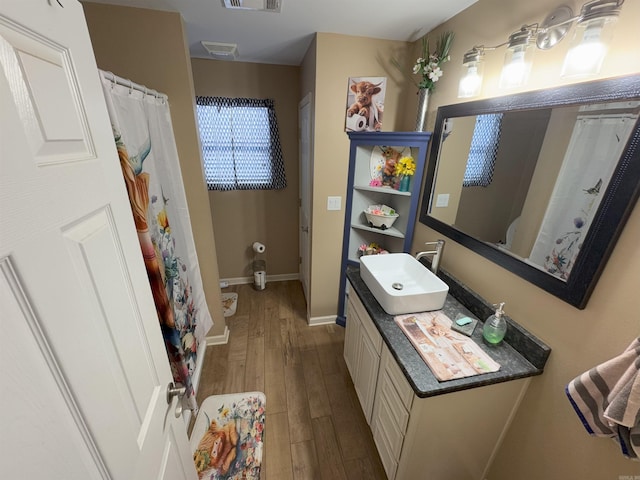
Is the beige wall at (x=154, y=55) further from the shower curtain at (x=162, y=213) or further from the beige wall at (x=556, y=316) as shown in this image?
the beige wall at (x=556, y=316)

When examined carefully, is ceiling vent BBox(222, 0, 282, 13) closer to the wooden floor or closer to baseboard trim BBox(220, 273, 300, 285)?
the wooden floor

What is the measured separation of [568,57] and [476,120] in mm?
479

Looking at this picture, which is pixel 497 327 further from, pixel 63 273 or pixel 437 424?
pixel 63 273

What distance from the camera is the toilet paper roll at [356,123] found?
1.94 meters

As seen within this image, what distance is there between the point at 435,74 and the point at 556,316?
1378 millimetres

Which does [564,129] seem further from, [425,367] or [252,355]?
[252,355]

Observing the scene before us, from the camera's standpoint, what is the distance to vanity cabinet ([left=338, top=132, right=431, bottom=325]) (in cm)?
179

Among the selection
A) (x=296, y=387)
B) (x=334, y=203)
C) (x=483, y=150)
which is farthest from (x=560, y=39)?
(x=296, y=387)

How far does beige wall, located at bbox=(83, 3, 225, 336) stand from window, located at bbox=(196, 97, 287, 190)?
787 millimetres

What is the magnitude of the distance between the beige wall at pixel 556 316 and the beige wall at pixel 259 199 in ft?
5.36

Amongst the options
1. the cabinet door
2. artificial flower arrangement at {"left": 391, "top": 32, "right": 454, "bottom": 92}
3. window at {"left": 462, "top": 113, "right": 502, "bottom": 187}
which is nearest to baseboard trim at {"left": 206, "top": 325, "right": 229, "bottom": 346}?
the cabinet door

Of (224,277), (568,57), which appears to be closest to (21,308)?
(568,57)

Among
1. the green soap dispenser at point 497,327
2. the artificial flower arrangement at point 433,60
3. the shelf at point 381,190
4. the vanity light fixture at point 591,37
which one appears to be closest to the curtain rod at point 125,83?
the shelf at point 381,190

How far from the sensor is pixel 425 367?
1074 mm
